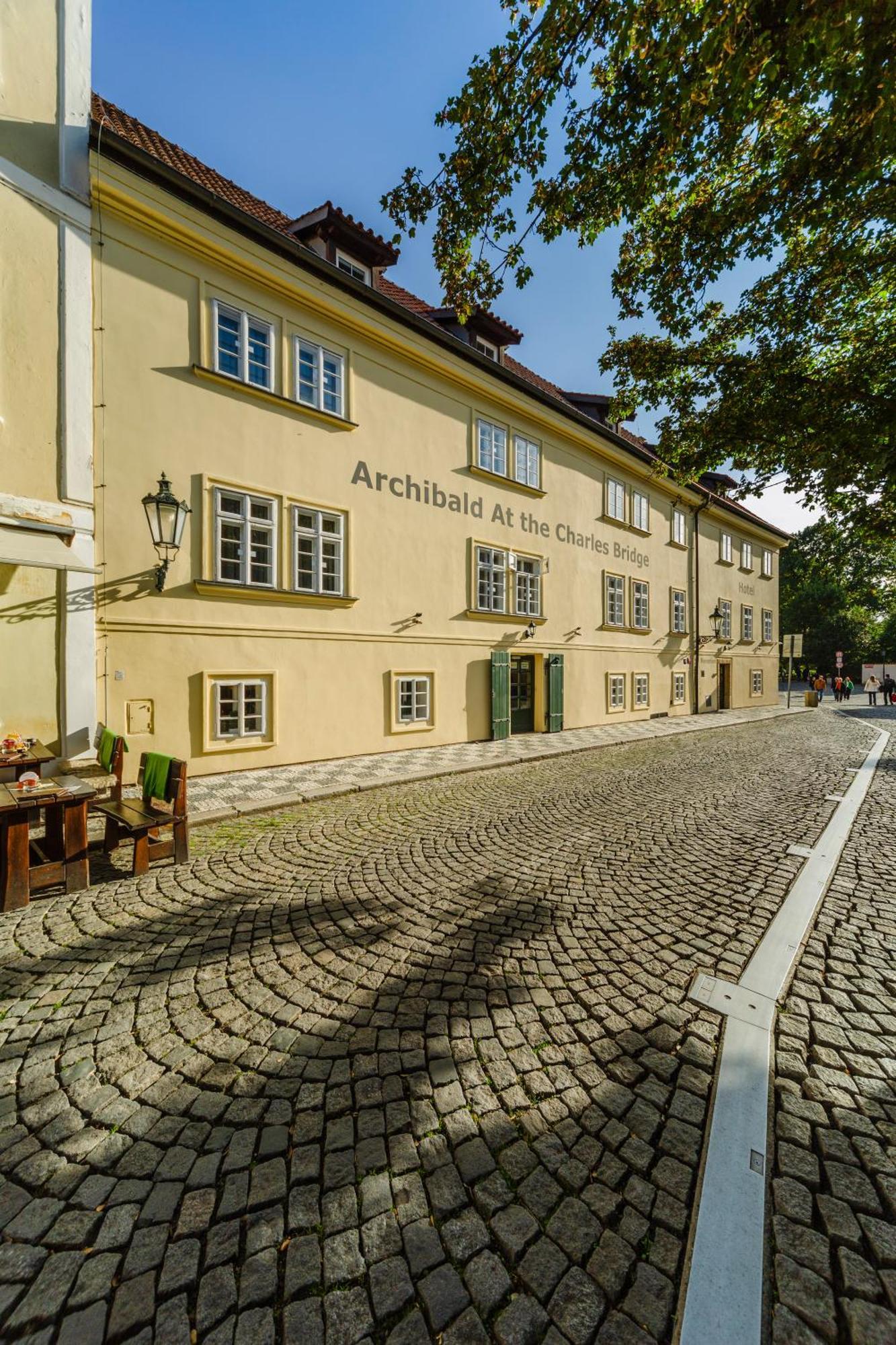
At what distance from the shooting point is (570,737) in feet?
45.1

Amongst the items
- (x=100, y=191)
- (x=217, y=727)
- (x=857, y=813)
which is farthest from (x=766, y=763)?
(x=100, y=191)

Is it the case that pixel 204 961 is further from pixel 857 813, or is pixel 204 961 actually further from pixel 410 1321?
pixel 857 813

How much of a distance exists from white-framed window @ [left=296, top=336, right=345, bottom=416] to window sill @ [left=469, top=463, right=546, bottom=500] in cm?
363

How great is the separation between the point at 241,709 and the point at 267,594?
2.02 metres

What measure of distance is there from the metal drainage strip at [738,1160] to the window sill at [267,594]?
27.0 ft

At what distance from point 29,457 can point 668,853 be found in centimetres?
931

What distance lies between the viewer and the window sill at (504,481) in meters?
12.9

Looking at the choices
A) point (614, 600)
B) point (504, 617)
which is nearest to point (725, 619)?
point (614, 600)

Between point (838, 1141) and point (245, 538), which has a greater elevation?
point (245, 538)

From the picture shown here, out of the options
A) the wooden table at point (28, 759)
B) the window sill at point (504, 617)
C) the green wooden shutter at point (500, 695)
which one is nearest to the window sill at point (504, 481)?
the window sill at point (504, 617)

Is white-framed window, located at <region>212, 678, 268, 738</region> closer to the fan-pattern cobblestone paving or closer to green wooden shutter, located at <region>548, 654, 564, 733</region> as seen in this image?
green wooden shutter, located at <region>548, 654, 564, 733</region>

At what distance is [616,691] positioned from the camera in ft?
57.8

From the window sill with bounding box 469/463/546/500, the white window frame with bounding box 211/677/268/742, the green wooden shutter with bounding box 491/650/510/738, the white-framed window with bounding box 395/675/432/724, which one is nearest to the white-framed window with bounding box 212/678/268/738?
the white window frame with bounding box 211/677/268/742

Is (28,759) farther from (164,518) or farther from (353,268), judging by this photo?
(353,268)
